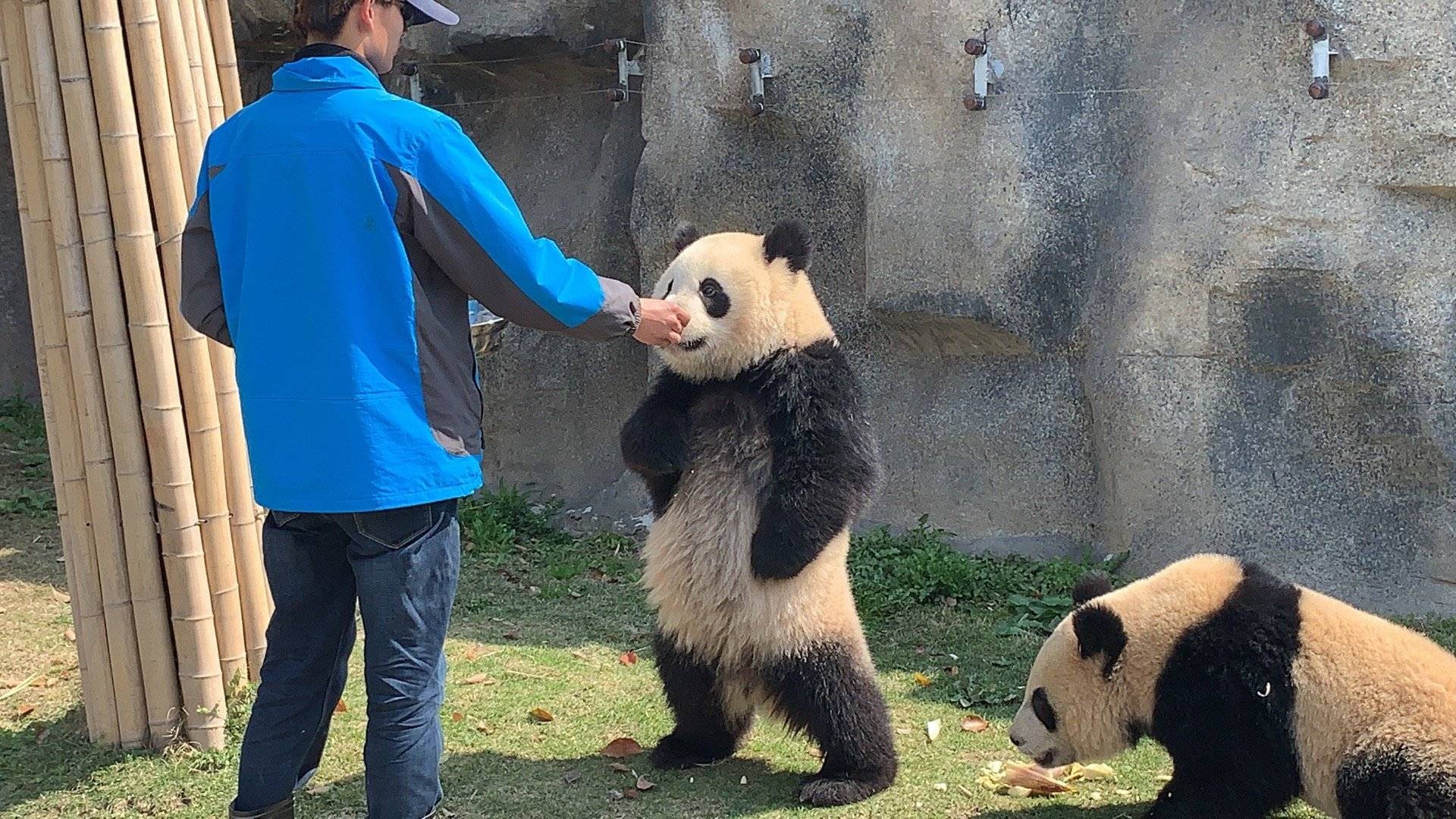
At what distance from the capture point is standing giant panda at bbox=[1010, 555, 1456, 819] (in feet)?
10.00

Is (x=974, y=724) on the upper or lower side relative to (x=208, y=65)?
lower

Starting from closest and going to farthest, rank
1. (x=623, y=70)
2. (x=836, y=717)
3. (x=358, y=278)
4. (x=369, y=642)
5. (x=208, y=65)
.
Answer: (x=358, y=278)
(x=369, y=642)
(x=836, y=717)
(x=208, y=65)
(x=623, y=70)

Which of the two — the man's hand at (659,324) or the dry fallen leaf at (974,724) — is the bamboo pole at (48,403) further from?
the dry fallen leaf at (974,724)

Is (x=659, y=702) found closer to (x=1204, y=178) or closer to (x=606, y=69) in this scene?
(x=1204, y=178)

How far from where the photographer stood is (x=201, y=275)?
9.83 ft

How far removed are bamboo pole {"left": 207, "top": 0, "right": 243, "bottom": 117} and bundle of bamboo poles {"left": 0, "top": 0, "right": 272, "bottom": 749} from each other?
0.80 feet

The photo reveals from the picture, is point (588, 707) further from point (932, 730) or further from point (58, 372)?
point (58, 372)

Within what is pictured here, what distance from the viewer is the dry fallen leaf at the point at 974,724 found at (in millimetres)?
4285

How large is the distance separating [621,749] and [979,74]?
345 centimetres

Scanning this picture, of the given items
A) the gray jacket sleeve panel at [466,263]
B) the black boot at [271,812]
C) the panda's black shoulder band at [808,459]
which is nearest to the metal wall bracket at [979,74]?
the panda's black shoulder band at [808,459]

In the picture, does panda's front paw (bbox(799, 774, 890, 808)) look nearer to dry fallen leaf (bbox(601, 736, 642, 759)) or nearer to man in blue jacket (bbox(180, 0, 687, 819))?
dry fallen leaf (bbox(601, 736, 642, 759))

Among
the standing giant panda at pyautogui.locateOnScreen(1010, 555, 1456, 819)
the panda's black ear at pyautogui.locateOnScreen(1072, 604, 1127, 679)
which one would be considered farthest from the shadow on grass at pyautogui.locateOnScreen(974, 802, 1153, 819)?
the panda's black ear at pyautogui.locateOnScreen(1072, 604, 1127, 679)

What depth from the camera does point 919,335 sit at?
6379 mm

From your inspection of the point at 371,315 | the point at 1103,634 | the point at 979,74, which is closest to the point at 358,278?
the point at 371,315
